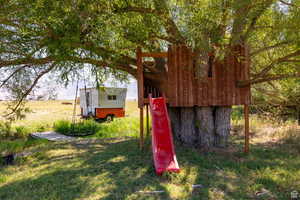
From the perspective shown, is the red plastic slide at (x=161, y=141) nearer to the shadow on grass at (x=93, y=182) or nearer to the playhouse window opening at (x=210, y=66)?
the shadow on grass at (x=93, y=182)

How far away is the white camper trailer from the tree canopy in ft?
31.3

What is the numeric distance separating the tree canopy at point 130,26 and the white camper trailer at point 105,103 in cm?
954

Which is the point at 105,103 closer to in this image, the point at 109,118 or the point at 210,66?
the point at 109,118

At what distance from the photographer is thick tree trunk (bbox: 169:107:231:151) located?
20.1 ft

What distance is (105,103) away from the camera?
16.0 meters

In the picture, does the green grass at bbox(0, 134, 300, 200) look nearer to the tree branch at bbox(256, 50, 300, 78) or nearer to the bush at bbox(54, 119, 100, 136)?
the tree branch at bbox(256, 50, 300, 78)

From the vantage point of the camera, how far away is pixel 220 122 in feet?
20.6

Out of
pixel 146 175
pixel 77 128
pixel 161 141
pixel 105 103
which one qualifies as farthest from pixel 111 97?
pixel 146 175

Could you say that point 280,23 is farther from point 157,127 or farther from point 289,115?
point 289,115

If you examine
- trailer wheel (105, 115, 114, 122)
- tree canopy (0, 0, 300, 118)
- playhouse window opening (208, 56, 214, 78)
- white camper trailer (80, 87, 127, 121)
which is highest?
tree canopy (0, 0, 300, 118)

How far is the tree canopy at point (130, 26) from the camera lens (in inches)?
165

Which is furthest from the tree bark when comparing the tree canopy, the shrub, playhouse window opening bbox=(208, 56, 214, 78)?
the shrub

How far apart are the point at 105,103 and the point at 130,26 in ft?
38.2

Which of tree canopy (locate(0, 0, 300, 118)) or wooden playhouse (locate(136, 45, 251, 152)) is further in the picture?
wooden playhouse (locate(136, 45, 251, 152))
